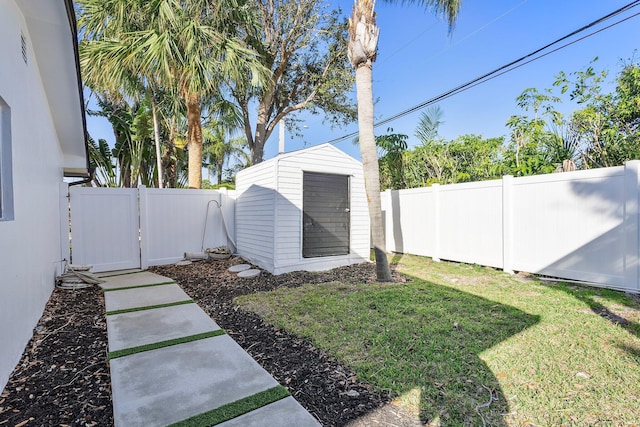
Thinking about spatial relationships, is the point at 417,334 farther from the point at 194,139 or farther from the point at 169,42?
the point at 194,139

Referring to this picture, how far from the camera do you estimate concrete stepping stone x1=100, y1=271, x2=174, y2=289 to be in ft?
16.3

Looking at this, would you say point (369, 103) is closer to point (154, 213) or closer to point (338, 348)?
point (338, 348)

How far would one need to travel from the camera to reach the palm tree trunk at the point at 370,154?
16.6 ft

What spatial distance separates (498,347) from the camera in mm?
2723

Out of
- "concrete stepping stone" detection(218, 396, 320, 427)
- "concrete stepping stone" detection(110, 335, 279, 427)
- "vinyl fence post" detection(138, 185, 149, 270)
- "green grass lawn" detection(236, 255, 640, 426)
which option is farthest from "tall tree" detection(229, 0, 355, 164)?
"concrete stepping stone" detection(218, 396, 320, 427)

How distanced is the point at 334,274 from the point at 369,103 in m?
3.19

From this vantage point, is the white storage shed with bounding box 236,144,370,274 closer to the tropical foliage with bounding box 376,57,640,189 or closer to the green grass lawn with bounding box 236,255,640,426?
the green grass lawn with bounding box 236,255,640,426

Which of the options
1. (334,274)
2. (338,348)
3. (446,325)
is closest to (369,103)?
(334,274)

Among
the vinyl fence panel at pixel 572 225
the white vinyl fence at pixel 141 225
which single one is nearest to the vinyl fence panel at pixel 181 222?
the white vinyl fence at pixel 141 225

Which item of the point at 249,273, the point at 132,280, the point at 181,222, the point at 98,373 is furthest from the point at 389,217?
the point at 98,373

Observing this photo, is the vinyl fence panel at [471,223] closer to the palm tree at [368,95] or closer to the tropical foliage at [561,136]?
the tropical foliage at [561,136]

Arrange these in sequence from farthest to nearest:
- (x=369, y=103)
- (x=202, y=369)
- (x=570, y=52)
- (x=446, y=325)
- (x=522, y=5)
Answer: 1. (x=522, y=5)
2. (x=570, y=52)
3. (x=369, y=103)
4. (x=446, y=325)
5. (x=202, y=369)

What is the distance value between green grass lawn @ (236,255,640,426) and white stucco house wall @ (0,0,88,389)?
7.31ft

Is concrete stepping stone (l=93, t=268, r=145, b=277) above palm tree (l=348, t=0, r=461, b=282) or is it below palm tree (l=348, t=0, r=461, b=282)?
below
